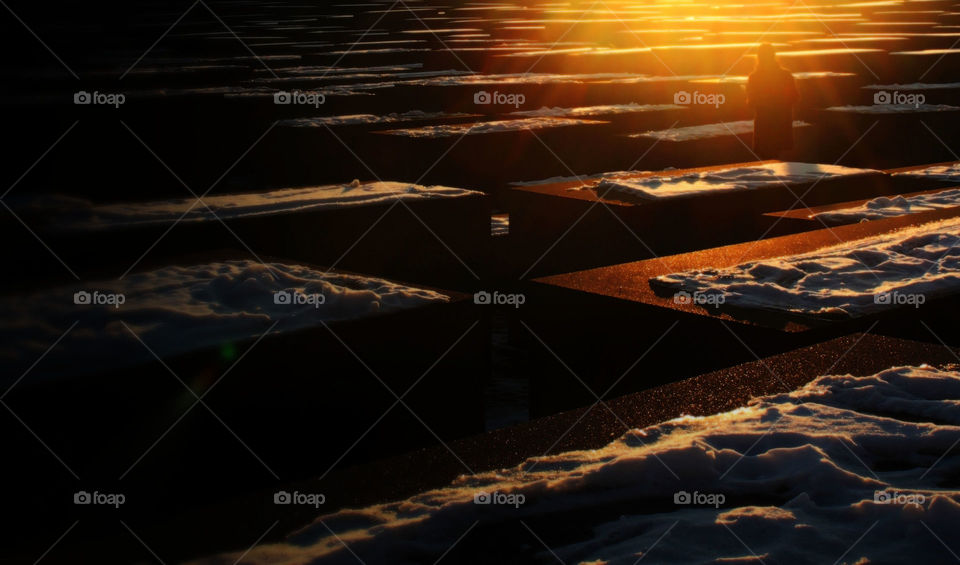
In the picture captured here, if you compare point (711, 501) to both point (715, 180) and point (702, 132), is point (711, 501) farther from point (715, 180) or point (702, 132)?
point (702, 132)

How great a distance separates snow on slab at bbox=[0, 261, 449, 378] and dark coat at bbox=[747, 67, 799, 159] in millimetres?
6032

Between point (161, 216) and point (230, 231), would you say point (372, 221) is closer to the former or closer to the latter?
point (230, 231)

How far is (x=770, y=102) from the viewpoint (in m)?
11.4

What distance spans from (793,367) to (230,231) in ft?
15.0
